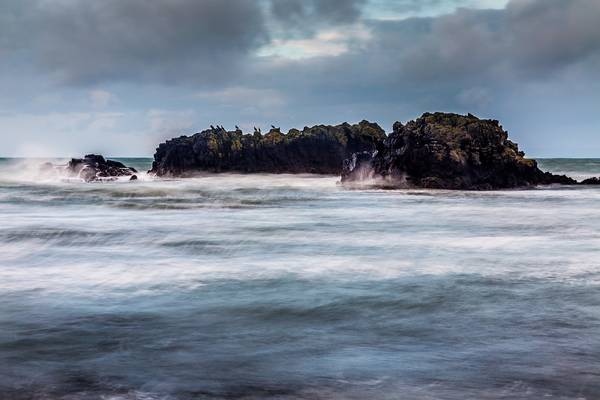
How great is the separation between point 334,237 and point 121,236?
5.05m

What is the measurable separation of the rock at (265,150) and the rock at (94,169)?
541cm

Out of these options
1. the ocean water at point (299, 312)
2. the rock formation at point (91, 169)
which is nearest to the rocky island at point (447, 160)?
the ocean water at point (299, 312)

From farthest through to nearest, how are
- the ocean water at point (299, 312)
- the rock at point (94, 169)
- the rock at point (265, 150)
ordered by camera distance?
the rock at point (265, 150) → the rock at point (94, 169) → the ocean water at point (299, 312)

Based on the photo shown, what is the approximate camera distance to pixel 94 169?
58375 millimetres

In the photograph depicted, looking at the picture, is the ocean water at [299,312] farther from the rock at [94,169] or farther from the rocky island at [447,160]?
the rock at [94,169]

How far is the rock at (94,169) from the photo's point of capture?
2242 inches

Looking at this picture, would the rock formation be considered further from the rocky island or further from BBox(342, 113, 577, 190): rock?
BBox(342, 113, 577, 190): rock

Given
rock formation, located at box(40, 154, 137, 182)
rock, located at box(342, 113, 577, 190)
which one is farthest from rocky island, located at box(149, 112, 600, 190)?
rock formation, located at box(40, 154, 137, 182)

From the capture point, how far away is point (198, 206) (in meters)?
27.3

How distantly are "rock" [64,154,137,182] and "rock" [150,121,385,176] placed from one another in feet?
17.8

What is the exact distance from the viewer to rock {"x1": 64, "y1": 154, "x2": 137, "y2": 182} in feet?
Answer: 187

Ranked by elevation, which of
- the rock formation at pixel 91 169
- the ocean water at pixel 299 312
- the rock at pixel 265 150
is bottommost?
the ocean water at pixel 299 312

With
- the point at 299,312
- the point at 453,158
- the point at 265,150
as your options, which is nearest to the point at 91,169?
the point at 265,150

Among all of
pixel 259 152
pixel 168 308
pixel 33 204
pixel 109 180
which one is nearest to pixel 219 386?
pixel 168 308
